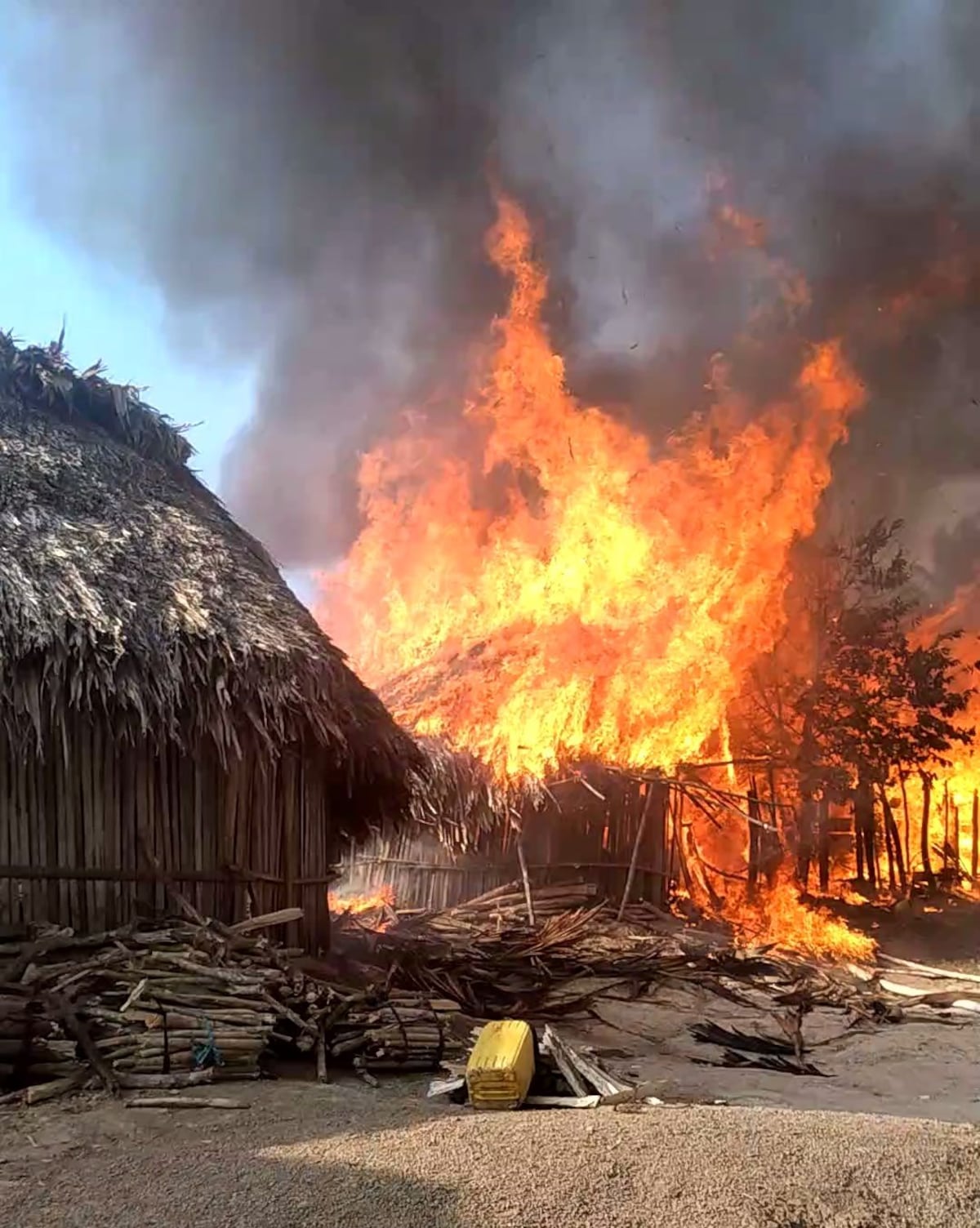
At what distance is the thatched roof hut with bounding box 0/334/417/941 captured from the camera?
663 centimetres

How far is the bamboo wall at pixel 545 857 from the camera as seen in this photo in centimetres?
1430

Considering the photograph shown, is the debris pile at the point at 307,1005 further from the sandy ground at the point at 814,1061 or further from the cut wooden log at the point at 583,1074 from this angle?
the sandy ground at the point at 814,1061

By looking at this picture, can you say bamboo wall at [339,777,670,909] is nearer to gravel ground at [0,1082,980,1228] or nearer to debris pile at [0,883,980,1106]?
debris pile at [0,883,980,1106]

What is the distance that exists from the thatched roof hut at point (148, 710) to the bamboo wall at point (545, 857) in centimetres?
497

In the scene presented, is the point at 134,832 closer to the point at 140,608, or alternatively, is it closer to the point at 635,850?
the point at 140,608

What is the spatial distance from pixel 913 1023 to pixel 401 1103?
6113 millimetres

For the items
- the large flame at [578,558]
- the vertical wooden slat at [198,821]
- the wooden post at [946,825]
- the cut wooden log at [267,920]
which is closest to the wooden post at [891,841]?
the wooden post at [946,825]

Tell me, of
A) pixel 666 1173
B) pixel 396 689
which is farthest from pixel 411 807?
pixel 396 689

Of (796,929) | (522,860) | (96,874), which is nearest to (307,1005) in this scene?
(96,874)

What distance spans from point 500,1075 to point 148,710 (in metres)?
3.52

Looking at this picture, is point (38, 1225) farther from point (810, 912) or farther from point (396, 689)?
point (396, 689)

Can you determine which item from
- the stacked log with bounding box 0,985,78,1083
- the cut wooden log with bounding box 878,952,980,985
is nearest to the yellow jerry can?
the stacked log with bounding box 0,985,78,1083

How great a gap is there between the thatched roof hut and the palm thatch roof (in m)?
0.02

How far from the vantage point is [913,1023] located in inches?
362
